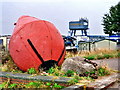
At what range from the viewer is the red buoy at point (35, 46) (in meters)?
7.49

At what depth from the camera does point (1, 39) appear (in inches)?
864

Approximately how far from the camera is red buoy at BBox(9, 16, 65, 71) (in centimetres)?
749

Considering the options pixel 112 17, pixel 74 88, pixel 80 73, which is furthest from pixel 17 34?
pixel 112 17

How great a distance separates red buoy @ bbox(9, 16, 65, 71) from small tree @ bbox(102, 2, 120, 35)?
2769 centimetres

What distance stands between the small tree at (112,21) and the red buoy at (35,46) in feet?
90.8

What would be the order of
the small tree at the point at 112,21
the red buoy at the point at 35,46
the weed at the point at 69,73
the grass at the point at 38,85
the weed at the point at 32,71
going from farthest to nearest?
the small tree at the point at 112,21 < the red buoy at the point at 35,46 < the weed at the point at 32,71 < the weed at the point at 69,73 < the grass at the point at 38,85

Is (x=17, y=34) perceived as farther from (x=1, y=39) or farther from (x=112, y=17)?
(x=112, y=17)

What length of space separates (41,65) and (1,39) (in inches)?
614

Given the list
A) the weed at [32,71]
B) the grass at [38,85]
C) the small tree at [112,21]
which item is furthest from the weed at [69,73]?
the small tree at [112,21]

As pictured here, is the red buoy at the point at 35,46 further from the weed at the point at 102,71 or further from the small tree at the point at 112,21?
the small tree at the point at 112,21

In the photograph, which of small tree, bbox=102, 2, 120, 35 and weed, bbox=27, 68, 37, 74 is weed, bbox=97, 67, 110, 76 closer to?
weed, bbox=27, 68, 37, 74

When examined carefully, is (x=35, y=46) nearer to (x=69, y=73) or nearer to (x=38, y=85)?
(x=69, y=73)

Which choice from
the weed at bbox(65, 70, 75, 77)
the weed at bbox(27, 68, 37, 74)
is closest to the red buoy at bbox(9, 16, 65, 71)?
the weed at bbox(27, 68, 37, 74)

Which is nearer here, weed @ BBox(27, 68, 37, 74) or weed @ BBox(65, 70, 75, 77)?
weed @ BBox(65, 70, 75, 77)
